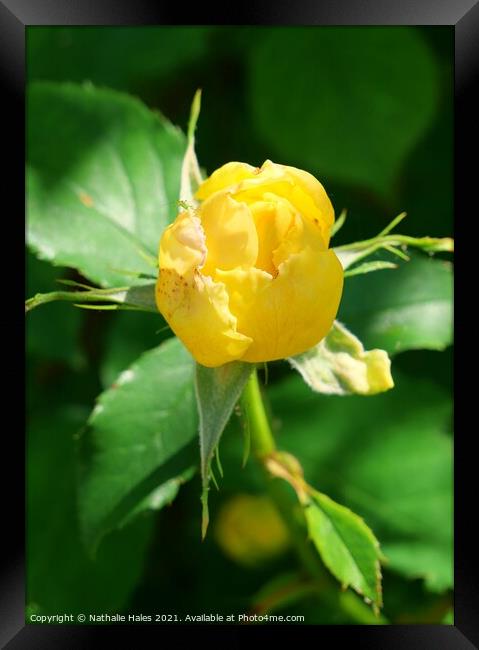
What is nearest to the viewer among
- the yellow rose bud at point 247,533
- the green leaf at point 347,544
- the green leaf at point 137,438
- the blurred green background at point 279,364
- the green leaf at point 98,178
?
the green leaf at point 347,544

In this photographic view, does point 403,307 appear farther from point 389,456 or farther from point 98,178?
point 98,178

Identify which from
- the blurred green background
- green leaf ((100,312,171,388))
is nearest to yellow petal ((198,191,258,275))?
the blurred green background

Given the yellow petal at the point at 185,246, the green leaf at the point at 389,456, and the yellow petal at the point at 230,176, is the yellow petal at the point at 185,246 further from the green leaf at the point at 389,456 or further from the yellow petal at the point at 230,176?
the green leaf at the point at 389,456

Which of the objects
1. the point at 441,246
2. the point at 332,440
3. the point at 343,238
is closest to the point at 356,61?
the point at 343,238

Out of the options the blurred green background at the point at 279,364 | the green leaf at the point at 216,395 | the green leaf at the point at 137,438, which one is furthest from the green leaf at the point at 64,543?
the green leaf at the point at 216,395

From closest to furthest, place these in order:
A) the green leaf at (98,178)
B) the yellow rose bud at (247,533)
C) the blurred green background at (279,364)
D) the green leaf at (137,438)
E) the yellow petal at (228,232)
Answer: the yellow petal at (228,232) < the green leaf at (137,438) < the green leaf at (98,178) < the blurred green background at (279,364) < the yellow rose bud at (247,533)

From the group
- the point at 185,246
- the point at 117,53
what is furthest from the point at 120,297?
the point at 117,53

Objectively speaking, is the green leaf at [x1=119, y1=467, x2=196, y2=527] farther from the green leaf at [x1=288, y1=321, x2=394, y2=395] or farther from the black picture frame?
the green leaf at [x1=288, y1=321, x2=394, y2=395]
